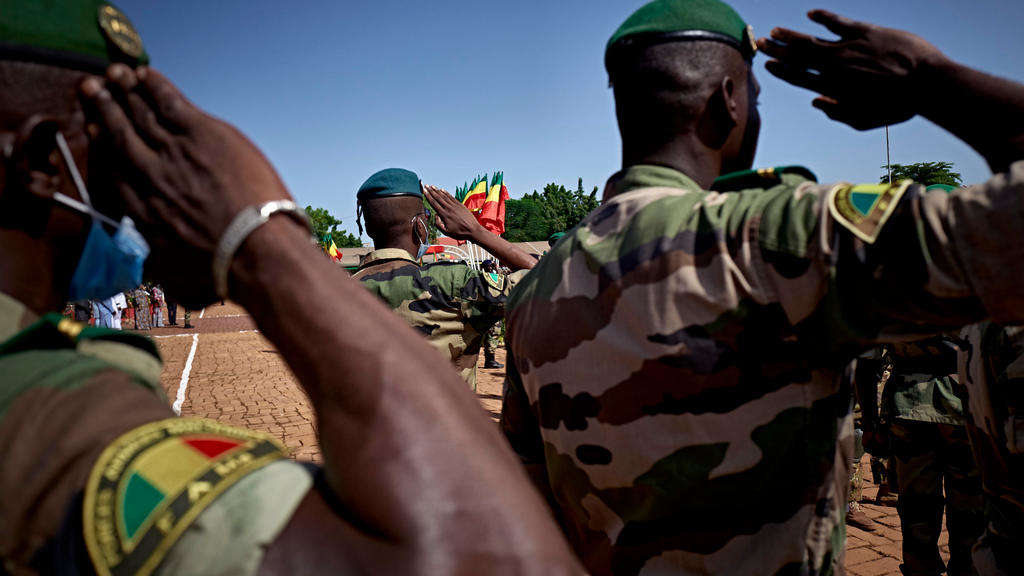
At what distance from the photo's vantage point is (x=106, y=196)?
1062 millimetres

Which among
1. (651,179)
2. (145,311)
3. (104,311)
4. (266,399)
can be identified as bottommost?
(145,311)

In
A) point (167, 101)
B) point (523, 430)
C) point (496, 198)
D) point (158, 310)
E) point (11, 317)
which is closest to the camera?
point (167, 101)

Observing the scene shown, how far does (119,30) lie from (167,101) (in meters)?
0.36

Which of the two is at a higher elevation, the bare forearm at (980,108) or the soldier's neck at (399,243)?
the bare forearm at (980,108)

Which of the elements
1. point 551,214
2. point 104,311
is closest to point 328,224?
point 551,214

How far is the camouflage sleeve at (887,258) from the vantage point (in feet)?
3.60

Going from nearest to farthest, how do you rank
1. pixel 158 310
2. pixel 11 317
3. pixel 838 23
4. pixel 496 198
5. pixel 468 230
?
pixel 11 317, pixel 838 23, pixel 468 230, pixel 496 198, pixel 158 310

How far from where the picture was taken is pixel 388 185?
4.47m

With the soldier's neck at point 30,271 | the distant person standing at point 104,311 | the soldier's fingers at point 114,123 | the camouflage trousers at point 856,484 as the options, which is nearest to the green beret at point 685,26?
the soldier's fingers at point 114,123

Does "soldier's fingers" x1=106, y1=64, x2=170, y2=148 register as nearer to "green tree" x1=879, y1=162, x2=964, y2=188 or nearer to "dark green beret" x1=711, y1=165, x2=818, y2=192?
"dark green beret" x1=711, y1=165, x2=818, y2=192

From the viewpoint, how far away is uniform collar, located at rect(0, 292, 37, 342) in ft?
3.11

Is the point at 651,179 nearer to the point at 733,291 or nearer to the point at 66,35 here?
the point at 733,291

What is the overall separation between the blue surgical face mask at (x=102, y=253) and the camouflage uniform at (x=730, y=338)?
106 cm

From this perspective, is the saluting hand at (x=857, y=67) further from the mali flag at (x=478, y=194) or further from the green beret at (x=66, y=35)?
the mali flag at (x=478, y=194)
